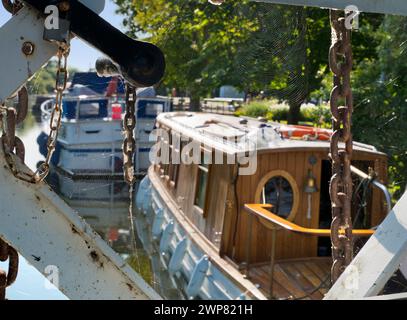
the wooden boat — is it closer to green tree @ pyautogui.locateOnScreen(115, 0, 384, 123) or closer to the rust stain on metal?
green tree @ pyautogui.locateOnScreen(115, 0, 384, 123)

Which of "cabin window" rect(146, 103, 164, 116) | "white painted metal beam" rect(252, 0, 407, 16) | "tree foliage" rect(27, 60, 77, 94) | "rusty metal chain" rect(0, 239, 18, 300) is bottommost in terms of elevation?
"rusty metal chain" rect(0, 239, 18, 300)

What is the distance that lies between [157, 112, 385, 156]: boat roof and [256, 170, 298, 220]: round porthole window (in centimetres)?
41

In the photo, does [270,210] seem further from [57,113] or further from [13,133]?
[57,113]

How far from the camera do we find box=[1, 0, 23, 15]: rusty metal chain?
5.39 feet

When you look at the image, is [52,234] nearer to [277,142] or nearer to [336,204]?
[336,204]

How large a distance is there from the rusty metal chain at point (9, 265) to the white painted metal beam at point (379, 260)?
2.96 ft

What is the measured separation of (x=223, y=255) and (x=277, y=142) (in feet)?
5.20

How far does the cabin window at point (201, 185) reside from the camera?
8664 mm

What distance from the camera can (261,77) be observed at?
292 centimetres

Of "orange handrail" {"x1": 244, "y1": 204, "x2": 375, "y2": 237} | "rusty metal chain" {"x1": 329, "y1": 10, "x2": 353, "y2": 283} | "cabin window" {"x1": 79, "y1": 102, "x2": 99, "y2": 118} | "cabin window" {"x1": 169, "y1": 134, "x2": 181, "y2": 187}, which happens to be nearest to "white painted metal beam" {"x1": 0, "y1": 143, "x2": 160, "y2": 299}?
"rusty metal chain" {"x1": 329, "y1": 10, "x2": 353, "y2": 283}

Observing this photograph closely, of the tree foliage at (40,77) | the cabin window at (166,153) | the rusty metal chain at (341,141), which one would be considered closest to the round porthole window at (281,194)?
the cabin window at (166,153)

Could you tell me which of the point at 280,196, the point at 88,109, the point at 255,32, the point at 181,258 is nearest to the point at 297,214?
the point at 280,196
